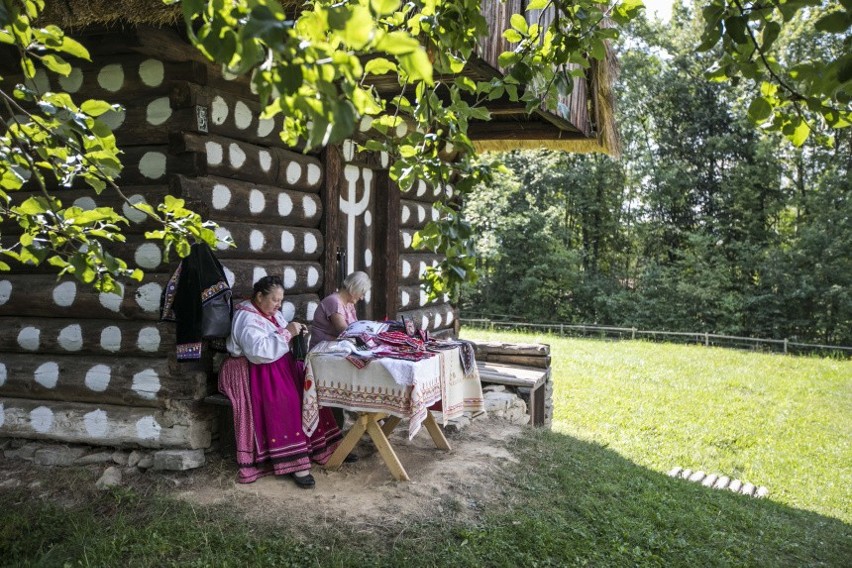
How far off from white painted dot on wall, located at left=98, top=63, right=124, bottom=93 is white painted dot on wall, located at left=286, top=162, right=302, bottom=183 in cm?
142

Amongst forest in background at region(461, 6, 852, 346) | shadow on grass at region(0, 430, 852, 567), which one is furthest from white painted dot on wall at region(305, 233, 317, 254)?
forest in background at region(461, 6, 852, 346)

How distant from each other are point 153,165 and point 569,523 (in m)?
3.79

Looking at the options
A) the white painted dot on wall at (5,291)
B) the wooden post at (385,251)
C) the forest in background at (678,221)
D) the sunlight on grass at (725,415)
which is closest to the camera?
the white painted dot on wall at (5,291)

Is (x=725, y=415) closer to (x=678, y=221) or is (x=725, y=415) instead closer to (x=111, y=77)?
(x=111, y=77)

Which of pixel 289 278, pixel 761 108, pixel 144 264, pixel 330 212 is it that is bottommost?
pixel 289 278

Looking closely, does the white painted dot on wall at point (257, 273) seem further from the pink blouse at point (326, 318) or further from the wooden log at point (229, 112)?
the wooden log at point (229, 112)

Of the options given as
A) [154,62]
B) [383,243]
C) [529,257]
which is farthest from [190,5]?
[529,257]

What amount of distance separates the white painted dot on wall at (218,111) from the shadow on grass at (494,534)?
2.65m

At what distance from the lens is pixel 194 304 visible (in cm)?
473

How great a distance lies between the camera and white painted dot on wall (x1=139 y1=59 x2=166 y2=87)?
5109 millimetres

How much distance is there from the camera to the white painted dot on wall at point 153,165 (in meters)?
5.11

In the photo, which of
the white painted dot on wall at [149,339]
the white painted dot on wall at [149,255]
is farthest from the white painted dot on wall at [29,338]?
the white painted dot on wall at [149,255]

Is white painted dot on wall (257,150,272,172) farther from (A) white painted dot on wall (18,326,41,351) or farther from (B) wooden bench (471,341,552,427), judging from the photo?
(B) wooden bench (471,341,552,427)

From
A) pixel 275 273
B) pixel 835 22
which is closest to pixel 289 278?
pixel 275 273
